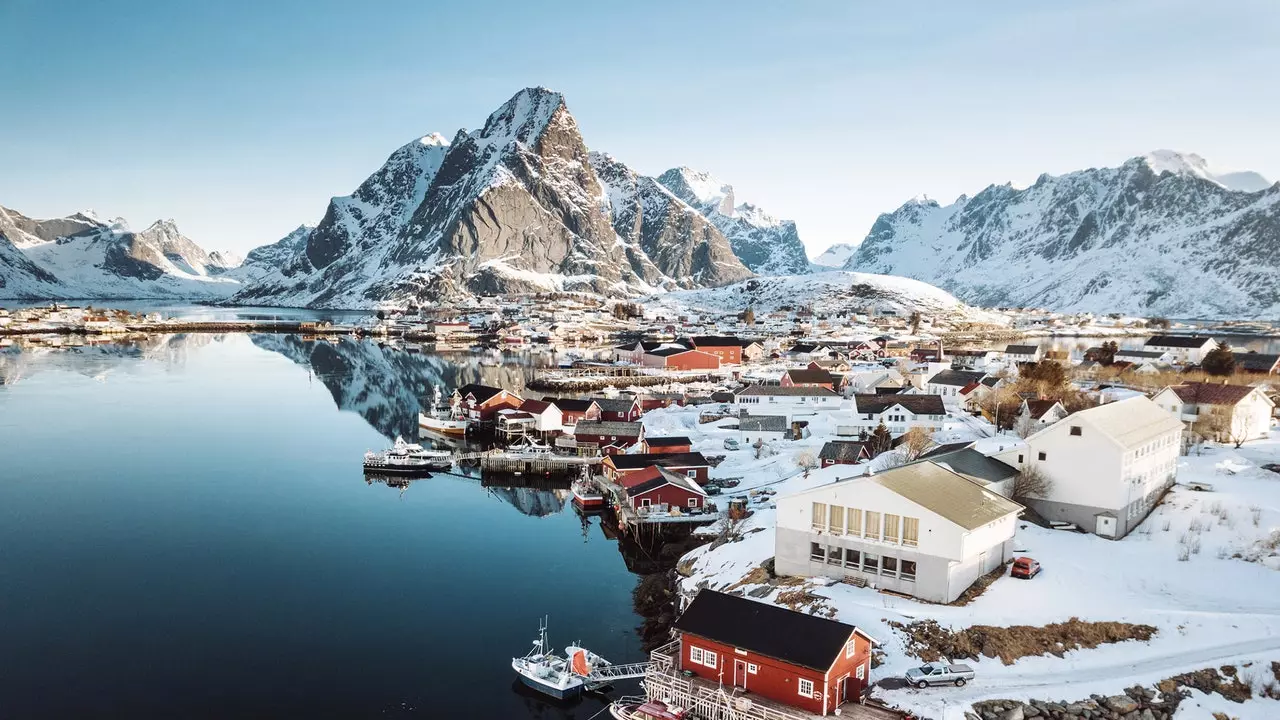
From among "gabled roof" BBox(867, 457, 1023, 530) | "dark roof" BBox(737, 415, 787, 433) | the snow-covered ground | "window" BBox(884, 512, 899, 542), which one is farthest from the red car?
"dark roof" BBox(737, 415, 787, 433)

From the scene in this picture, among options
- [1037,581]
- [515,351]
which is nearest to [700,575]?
[1037,581]

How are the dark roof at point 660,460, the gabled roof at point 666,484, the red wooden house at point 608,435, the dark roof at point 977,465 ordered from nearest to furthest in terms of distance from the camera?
the dark roof at point 977,465, the gabled roof at point 666,484, the dark roof at point 660,460, the red wooden house at point 608,435

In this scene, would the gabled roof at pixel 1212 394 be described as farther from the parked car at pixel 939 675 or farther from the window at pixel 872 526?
the parked car at pixel 939 675

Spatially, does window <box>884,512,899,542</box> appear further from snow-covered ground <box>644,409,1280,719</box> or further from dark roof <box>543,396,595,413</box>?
dark roof <box>543,396,595,413</box>

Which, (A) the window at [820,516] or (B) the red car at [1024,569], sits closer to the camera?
(B) the red car at [1024,569]

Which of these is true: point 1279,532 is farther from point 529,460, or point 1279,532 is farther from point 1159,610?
point 529,460

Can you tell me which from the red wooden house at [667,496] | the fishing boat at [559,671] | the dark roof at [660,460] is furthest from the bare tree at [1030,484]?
the dark roof at [660,460]

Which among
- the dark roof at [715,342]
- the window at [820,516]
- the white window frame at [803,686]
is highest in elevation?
the dark roof at [715,342]
